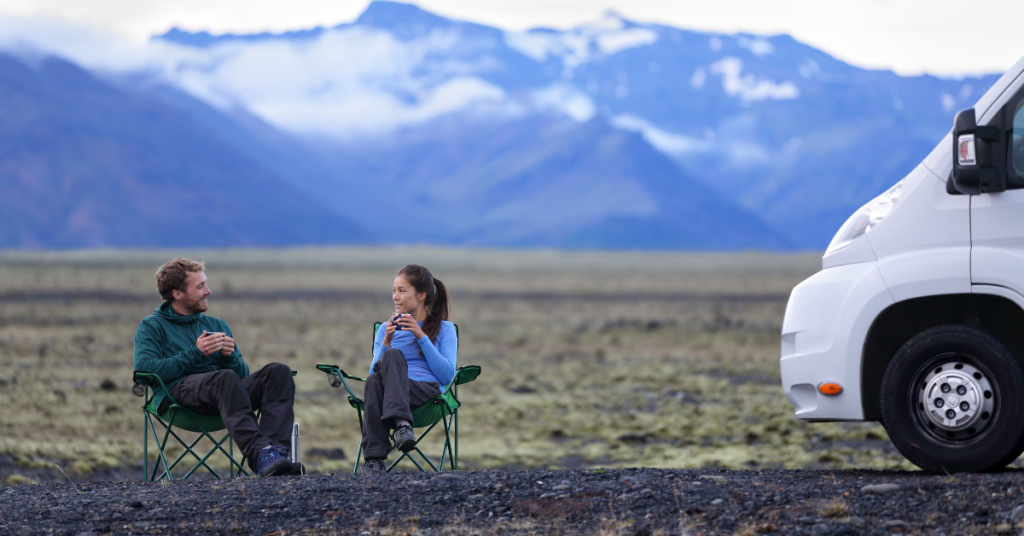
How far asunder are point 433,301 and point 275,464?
1406mm

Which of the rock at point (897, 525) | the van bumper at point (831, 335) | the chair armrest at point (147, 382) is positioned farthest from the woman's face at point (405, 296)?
the rock at point (897, 525)

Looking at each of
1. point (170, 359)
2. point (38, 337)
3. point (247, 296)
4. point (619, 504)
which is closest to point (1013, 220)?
point (619, 504)

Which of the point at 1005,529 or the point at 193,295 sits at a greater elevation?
the point at 193,295

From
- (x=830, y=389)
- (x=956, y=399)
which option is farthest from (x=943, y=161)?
(x=830, y=389)

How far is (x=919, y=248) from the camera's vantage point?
5707mm

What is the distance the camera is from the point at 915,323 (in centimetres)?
599

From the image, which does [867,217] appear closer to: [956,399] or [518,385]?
[956,399]

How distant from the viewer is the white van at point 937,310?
5461mm

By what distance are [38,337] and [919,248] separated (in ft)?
79.3

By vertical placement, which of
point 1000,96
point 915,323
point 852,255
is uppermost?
point 1000,96

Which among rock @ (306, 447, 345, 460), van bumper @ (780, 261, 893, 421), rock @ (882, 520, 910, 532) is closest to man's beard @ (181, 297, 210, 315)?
van bumper @ (780, 261, 893, 421)

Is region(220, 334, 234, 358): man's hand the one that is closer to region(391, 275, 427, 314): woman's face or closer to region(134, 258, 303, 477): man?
region(134, 258, 303, 477): man

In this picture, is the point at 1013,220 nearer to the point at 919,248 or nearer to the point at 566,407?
the point at 919,248

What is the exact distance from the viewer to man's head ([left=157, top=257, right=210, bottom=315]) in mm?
6738
